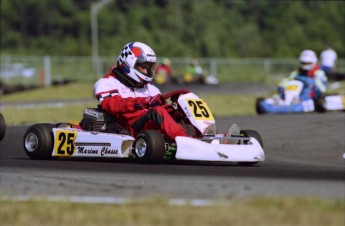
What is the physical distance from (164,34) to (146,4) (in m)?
12.2

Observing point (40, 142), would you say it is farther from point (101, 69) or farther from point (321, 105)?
point (101, 69)

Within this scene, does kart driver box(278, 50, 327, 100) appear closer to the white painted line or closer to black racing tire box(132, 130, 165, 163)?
black racing tire box(132, 130, 165, 163)

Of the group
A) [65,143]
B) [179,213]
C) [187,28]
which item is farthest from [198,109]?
[187,28]

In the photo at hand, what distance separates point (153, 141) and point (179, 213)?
3178 millimetres

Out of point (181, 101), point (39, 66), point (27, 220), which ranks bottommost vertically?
point (27, 220)

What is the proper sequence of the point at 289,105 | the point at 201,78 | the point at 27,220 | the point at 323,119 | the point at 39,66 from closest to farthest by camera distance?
the point at 27,220 → the point at 323,119 → the point at 289,105 → the point at 201,78 → the point at 39,66

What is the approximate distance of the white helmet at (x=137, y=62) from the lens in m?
10.5

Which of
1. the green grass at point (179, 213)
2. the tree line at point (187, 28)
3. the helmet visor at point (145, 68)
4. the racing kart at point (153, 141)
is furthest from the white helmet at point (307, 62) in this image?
the tree line at point (187, 28)

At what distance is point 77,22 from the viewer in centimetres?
6519

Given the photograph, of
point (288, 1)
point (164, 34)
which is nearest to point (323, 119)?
point (164, 34)

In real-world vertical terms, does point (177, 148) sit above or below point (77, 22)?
below

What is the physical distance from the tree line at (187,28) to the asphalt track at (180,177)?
1689 inches

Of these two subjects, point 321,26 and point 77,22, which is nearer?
point 321,26

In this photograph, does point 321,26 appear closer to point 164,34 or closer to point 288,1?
point 288,1
